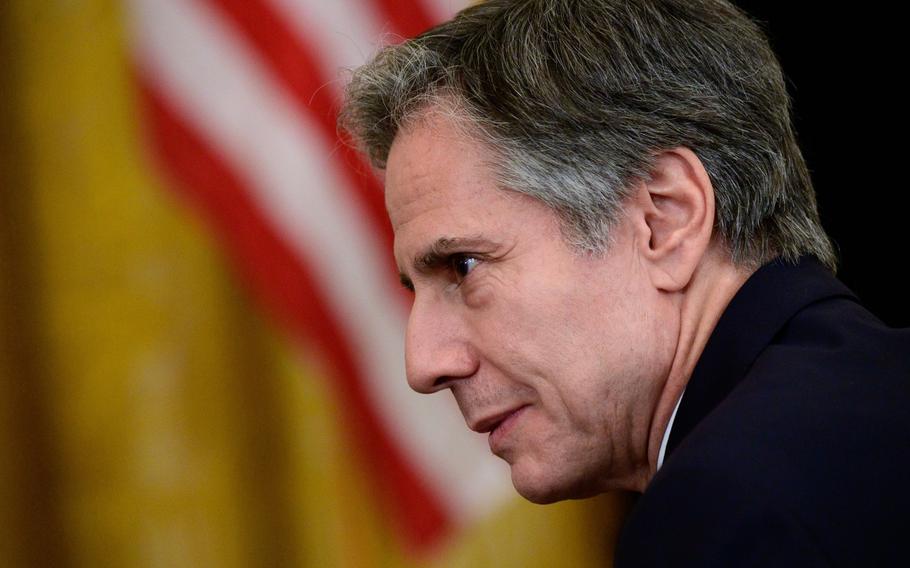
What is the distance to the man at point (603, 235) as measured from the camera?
1.30 m

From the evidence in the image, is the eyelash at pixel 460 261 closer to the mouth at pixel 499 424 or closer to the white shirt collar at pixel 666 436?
the mouth at pixel 499 424

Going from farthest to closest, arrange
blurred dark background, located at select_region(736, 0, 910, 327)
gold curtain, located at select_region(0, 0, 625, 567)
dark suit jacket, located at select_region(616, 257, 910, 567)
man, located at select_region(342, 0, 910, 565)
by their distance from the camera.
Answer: blurred dark background, located at select_region(736, 0, 910, 327) → gold curtain, located at select_region(0, 0, 625, 567) → man, located at select_region(342, 0, 910, 565) → dark suit jacket, located at select_region(616, 257, 910, 567)

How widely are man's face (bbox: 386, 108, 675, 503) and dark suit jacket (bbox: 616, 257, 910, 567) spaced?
0.39ft

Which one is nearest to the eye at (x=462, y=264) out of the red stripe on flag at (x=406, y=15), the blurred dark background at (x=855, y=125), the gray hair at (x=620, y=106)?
the gray hair at (x=620, y=106)

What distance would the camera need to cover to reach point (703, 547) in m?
0.90

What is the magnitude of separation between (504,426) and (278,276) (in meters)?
0.60

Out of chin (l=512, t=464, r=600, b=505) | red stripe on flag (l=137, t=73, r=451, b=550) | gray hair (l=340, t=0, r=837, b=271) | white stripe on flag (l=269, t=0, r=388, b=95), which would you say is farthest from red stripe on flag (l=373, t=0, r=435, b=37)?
chin (l=512, t=464, r=600, b=505)

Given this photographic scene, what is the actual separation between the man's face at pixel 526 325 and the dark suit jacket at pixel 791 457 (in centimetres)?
12

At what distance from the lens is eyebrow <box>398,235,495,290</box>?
136 cm

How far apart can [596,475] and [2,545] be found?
0.89 m

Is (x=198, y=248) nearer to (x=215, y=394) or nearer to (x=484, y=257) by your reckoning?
(x=215, y=394)

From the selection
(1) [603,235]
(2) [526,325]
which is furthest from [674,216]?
(2) [526,325]

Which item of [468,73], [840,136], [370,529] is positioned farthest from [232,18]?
[840,136]

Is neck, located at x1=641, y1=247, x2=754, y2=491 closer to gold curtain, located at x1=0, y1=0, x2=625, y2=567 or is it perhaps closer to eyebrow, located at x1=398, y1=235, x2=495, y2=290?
eyebrow, located at x1=398, y1=235, x2=495, y2=290
